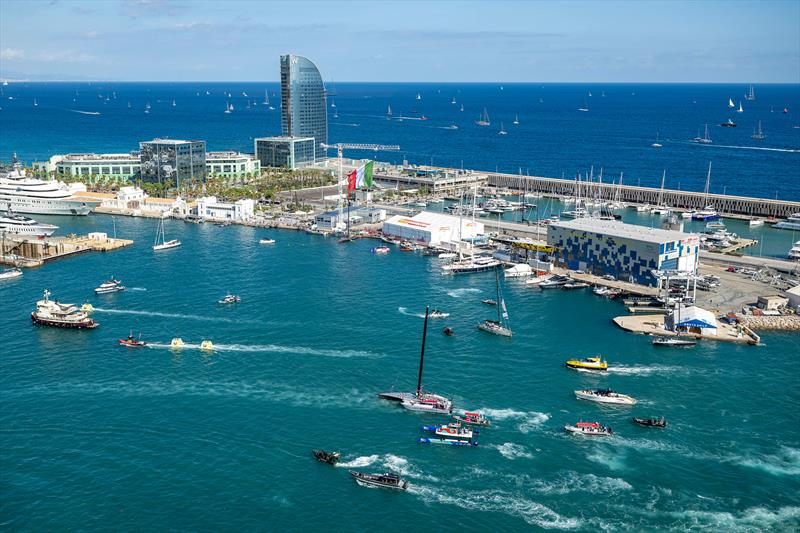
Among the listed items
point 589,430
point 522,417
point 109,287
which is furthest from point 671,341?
point 109,287

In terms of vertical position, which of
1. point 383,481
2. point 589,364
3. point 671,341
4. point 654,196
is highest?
point 654,196

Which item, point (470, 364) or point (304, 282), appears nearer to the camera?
point (470, 364)

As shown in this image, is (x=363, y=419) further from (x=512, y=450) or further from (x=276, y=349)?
(x=276, y=349)

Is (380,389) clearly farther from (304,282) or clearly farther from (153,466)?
(304,282)

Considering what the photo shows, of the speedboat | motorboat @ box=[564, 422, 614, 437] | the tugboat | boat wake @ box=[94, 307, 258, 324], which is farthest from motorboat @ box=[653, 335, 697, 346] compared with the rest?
the tugboat

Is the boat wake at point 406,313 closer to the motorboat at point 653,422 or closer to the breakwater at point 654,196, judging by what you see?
the motorboat at point 653,422

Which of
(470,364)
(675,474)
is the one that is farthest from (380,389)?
(675,474)

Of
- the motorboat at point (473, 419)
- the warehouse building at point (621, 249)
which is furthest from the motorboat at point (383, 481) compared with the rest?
the warehouse building at point (621, 249)
